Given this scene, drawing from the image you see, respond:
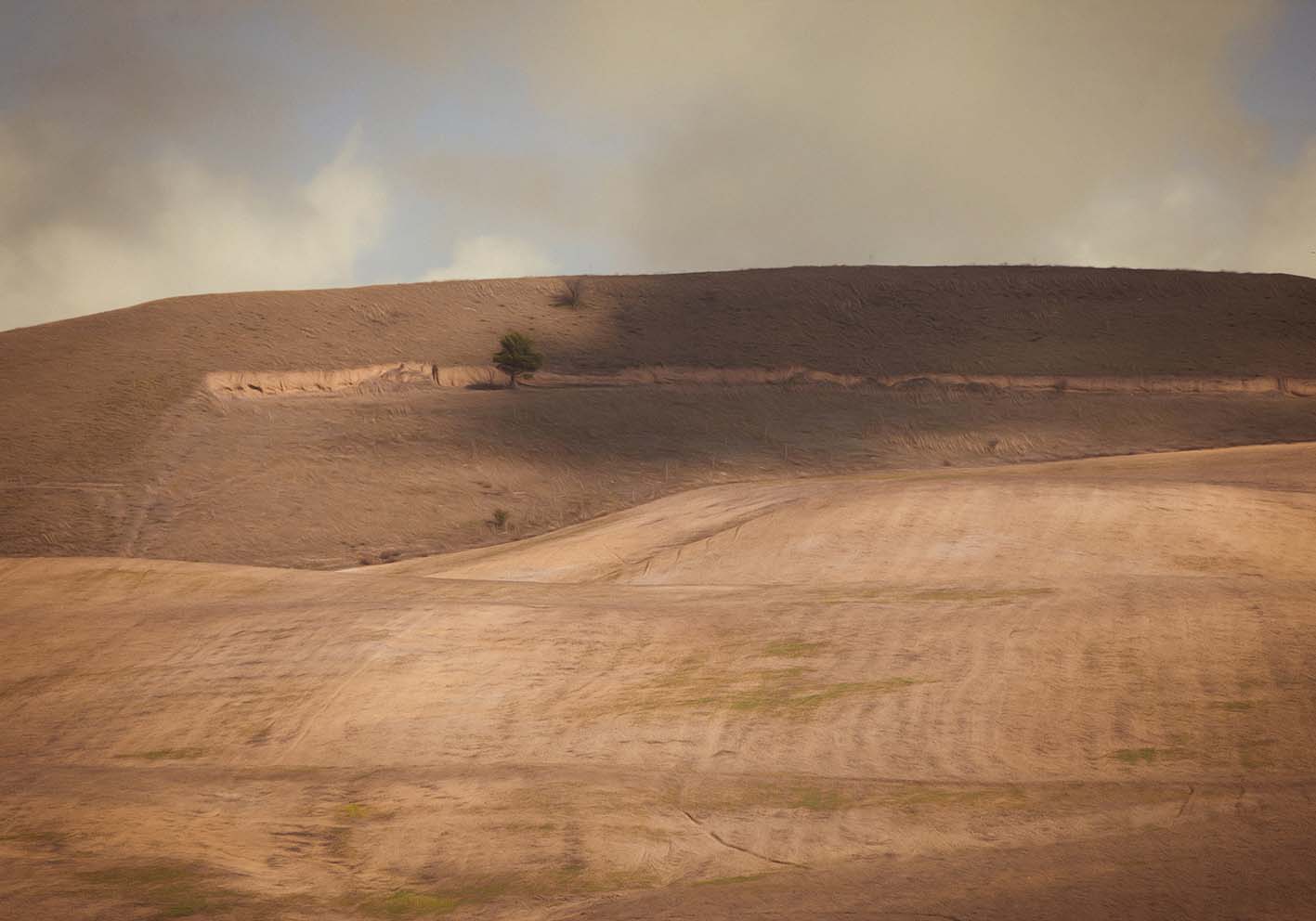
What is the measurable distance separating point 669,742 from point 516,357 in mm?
27543

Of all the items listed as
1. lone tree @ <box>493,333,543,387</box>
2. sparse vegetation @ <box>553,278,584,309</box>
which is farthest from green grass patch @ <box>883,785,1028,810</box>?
sparse vegetation @ <box>553,278,584,309</box>

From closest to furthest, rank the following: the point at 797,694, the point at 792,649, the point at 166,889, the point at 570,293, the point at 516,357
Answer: the point at 166,889 < the point at 797,694 < the point at 792,649 < the point at 516,357 < the point at 570,293

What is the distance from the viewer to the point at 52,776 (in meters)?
6.95

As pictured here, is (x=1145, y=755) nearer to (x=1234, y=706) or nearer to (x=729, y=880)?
(x=1234, y=706)

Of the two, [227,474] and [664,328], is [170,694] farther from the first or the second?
[664,328]

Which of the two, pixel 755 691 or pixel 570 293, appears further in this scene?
pixel 570 293

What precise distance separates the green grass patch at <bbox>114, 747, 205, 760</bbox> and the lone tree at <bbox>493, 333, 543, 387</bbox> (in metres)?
26.8

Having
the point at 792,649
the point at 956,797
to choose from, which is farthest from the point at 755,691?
the point at 956,797

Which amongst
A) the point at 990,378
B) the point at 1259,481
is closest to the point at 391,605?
the point at 1259,481

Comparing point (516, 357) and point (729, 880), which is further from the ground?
point (516, 357)

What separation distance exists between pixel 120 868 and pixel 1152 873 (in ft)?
16.0

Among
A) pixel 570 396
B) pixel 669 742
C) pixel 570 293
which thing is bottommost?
pixel 669 742

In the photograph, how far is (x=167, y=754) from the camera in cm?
777

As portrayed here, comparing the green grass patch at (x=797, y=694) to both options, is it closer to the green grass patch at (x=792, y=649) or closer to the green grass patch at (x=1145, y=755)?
the green grass patch at (x=792, y=649)
